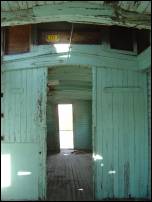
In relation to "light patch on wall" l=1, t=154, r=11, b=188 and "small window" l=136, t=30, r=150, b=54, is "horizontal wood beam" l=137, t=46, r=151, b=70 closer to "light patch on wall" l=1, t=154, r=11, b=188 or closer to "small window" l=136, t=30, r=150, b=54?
"small window" l=136, t=30, r=150, b=54

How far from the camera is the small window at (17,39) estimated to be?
21.1ft

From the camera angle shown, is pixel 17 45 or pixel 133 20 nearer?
pixel 133 20

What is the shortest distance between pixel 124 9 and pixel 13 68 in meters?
2.88

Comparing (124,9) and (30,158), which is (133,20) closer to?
(124,9)

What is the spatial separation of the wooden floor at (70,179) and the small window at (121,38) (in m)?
2.92

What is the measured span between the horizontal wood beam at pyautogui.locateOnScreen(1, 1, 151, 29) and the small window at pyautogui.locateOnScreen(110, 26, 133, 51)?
2309mm

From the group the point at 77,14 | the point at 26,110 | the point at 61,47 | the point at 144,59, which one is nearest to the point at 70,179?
the point at 26,110

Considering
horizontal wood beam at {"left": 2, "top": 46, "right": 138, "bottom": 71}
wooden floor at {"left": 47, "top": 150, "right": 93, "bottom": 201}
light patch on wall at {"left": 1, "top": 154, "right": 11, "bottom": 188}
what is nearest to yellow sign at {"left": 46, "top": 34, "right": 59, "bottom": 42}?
horizontal wood beam at {"left": 2, "top": 46, "right": 138, "bottom": 71}

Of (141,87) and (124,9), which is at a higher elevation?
(124,9)

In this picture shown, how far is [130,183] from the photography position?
619 centimetres

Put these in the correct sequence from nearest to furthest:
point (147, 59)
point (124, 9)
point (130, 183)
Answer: point (124, 9) < point (147, 59) < point (130, 183)

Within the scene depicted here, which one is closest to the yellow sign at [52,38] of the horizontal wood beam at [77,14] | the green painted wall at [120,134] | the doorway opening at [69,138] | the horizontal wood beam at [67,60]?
the horizontal wood beam at [67,60]

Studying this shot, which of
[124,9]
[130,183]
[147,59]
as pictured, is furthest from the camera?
[130,183]

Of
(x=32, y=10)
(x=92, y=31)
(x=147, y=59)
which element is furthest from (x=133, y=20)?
(x=92, y=31)
